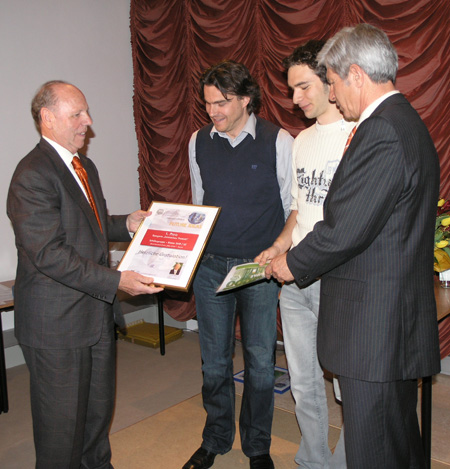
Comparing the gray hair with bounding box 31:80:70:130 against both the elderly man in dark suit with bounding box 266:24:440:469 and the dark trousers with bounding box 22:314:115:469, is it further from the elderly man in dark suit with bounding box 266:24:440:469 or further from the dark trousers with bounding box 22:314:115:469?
the elderly man in dark suit with bounding box 266:24:440:469

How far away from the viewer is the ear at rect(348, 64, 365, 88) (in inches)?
64.7

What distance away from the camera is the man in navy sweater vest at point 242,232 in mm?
2508

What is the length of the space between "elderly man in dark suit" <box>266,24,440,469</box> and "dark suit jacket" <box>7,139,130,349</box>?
0.97 m

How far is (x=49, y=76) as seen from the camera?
4352mm

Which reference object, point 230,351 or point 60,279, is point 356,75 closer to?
point 60,279

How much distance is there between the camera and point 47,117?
2.16 m


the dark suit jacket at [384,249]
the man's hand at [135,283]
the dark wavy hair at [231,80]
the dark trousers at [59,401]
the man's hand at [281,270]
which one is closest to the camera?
the dark suit jacket at [384,249]

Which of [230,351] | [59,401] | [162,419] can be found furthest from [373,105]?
[162,419]

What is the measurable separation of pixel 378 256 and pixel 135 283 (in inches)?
43.0

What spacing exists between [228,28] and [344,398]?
134 inches

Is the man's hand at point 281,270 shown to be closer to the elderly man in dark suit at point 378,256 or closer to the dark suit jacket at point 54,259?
the elderly man in dark suit at point 378,256

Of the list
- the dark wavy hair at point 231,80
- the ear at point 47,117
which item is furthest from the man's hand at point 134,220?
the dark wavy hair at point 231,80

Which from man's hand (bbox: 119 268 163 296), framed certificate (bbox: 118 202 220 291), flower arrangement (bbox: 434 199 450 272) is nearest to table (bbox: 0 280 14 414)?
framed certificate (bbox: 118 202 220 291)

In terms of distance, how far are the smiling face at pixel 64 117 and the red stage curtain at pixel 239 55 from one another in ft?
6.78
